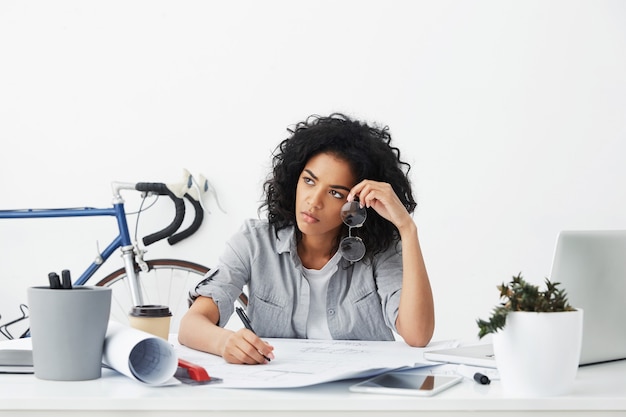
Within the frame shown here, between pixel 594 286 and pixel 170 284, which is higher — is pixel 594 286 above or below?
above

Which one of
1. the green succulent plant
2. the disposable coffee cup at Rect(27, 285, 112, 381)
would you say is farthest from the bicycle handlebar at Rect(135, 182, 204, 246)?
the green succulent plant

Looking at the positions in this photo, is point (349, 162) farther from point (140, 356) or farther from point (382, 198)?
point (140, 356)

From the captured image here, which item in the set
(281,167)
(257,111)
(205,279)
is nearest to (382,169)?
(281,167)

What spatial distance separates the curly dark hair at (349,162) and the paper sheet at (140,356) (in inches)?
32.9

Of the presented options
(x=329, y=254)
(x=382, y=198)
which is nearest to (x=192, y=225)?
(x=329, y=254)

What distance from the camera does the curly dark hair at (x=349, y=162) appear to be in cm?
178

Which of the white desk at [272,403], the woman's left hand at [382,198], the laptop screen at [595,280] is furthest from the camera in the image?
the woman's left hand at [382,198]

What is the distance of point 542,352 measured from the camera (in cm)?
88

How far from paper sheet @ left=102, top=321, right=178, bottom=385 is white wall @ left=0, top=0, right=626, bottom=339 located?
2128 millimetres

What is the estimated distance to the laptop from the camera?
1.09 meters

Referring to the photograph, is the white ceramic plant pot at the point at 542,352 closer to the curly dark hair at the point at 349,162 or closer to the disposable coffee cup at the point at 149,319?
the disposable coffee cup at the point at 149,319


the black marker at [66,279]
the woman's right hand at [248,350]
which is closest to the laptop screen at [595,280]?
the woman's right hand at [248,350]

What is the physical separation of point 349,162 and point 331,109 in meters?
1.43

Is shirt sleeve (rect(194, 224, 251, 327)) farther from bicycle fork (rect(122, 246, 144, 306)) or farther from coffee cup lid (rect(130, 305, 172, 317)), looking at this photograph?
bicycle fork (rect(122, 246, 144, 306))
